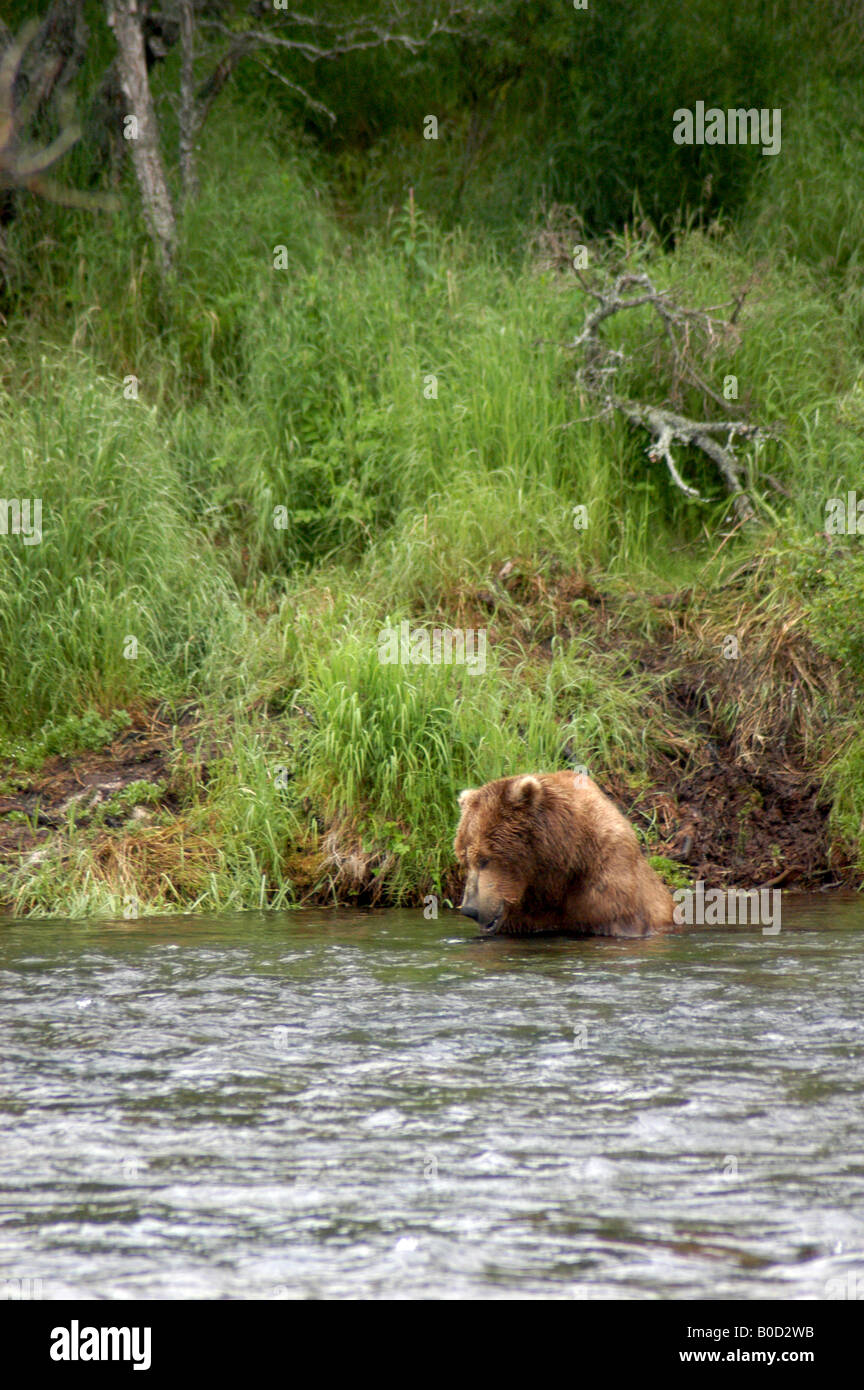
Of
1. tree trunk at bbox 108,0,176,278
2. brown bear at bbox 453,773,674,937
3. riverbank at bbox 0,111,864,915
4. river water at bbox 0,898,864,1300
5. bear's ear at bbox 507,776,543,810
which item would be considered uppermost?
tree trunk at bbox 108,0,176,278

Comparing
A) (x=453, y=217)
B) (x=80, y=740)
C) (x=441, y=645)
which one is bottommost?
(x=80, y=740)

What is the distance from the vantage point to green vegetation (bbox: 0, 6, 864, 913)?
24.7 feet

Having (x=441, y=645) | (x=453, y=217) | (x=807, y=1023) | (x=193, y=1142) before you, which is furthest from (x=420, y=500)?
(x=193, y=1142)

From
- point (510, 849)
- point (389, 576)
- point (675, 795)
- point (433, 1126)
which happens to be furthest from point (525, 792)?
point (389, 576)

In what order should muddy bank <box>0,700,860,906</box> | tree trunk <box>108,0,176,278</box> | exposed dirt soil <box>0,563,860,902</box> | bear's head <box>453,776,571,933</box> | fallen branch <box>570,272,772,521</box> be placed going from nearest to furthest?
bear's head <box>453,776,571,933</box> → muddy bank <box>0,700,860,906</box> → exposed dirt soil <box>0,563,860,902</box> → fallen branch <box>570,272,772,521</box> → tree trunk <box>108,0,176,278</box>

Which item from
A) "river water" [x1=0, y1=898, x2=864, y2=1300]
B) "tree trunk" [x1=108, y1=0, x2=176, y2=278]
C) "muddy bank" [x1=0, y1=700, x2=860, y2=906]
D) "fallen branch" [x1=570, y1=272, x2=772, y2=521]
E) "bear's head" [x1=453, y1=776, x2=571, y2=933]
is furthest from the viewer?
"tree trunk" [x1=108, y1=0, x2=176, y2=278]

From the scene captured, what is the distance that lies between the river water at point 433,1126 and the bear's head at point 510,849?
1.58 feet

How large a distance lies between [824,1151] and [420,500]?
688cm

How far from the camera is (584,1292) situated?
262cm

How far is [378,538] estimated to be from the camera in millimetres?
9539

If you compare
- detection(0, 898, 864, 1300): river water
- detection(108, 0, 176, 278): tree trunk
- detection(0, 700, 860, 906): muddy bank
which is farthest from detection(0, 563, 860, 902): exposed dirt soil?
detection(108, 0, 176, 278): tree trunk

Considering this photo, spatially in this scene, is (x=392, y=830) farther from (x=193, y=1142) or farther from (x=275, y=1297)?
(x=275, y=1297)

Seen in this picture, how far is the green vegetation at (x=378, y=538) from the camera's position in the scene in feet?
24.7

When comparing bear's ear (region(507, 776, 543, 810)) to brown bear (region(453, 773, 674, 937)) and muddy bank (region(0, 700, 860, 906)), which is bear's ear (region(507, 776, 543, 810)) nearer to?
brown bear (region(453, 773, 674, 937))
